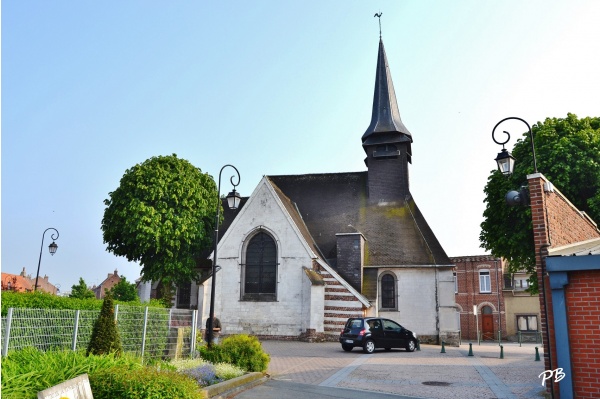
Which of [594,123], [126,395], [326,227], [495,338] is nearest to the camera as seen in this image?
[126,395]

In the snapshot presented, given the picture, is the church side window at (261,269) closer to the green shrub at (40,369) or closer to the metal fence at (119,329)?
the metal fence at (119,329)

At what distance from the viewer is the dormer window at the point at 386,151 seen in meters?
31.8

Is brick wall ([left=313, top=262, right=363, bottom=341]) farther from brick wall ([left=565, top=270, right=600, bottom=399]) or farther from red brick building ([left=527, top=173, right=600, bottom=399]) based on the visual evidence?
brick wall ([left=565, top=270, right=600, bottom=399])

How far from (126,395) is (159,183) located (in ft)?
70.4

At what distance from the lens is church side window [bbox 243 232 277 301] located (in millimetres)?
27266

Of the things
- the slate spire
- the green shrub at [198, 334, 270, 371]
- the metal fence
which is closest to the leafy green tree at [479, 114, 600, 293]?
the slate spire

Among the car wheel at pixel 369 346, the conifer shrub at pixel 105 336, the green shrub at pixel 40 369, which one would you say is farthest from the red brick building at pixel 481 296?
the green shrub at pixel 40 369

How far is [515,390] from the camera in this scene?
1104 cm

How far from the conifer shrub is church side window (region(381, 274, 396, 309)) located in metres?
20.5

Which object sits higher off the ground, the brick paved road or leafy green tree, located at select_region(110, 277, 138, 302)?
leafy green tree, located at select_region(110, 277, 138, 302)

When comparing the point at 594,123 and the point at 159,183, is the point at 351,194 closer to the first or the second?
the point at 159,183

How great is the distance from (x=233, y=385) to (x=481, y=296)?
3792 centimetres

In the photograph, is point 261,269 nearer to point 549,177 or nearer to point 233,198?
point 233,198

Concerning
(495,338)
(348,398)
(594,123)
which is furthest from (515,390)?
(495,338)
